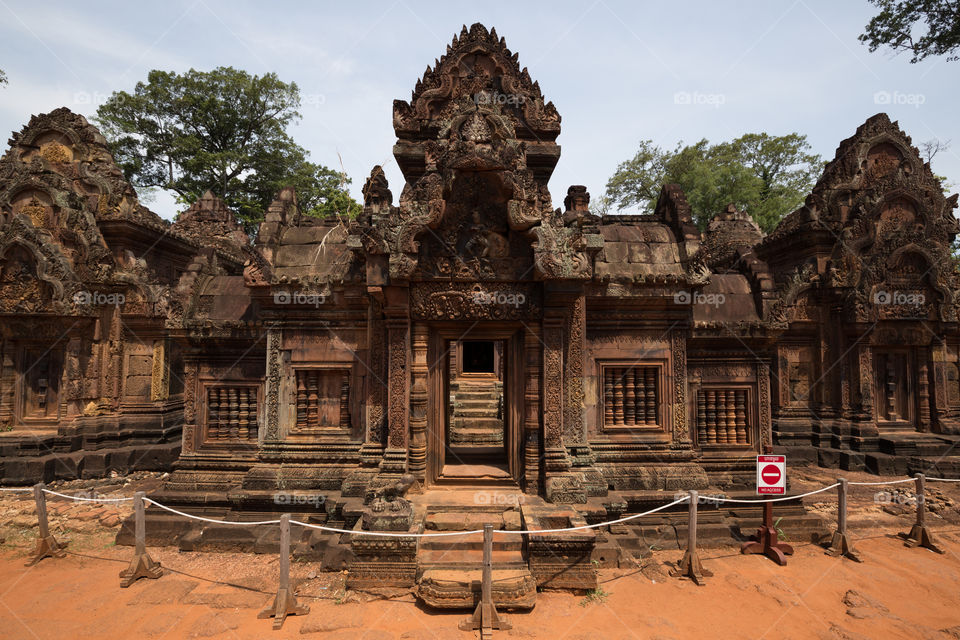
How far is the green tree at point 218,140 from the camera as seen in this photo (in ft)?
82.0

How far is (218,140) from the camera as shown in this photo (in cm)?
2689

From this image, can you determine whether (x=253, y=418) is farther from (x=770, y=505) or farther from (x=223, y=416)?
(x=770, y=505)

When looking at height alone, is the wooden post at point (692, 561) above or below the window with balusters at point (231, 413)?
below

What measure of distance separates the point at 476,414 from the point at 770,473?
27.3ft

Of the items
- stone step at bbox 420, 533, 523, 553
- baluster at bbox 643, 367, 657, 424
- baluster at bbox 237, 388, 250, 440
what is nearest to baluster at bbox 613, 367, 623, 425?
baluster at bbox 643, 367, 657, 424

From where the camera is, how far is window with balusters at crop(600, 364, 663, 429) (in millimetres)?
8211

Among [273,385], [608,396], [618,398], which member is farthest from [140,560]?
[618,398]

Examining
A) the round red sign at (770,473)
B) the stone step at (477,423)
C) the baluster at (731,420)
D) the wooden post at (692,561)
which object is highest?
the baluster at (731,420)

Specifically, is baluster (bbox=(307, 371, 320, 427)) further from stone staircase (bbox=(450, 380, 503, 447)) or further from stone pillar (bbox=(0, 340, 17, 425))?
stone pillar (bbox=(0, 340, 17, 425))

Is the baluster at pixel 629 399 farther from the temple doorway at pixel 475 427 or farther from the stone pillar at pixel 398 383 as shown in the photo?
the stone pillar at pixel 398 383

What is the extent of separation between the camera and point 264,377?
8.55 m

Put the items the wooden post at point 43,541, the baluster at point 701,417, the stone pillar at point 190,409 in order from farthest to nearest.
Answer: the baluster at point 701,417
the stone pillar at point 190,409
the wooden post at point 43,541

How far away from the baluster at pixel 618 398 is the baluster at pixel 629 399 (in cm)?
8

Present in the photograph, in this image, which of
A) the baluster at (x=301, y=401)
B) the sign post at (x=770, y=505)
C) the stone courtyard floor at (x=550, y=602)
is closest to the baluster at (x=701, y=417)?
the sign post at (x=770, y=505)
